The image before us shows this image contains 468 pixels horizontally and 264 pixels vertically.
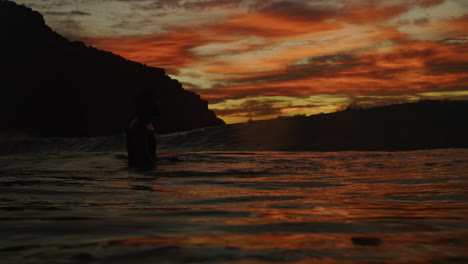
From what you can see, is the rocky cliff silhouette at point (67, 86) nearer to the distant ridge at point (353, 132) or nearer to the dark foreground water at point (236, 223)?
the distant ridge at point (353, 132)

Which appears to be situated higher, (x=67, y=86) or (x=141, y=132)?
(x=67, y=86)

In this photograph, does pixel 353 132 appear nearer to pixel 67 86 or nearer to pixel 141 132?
pixel 141 132

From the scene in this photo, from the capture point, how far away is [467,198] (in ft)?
13.6

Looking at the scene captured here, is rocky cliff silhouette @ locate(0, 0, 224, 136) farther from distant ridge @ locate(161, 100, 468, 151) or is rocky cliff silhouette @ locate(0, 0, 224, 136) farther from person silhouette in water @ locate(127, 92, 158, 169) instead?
person silhouette in water @ locate(127, 92, 158, 169)

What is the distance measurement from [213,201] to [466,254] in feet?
7.79

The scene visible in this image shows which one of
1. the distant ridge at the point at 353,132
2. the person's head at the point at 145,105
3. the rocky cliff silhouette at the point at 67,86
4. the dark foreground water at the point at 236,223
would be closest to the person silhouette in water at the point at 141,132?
the person's head at the point at 145,105

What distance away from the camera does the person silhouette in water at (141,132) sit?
8.67m

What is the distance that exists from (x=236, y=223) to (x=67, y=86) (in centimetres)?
6830

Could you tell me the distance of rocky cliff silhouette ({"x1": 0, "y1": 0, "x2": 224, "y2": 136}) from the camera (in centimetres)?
6178

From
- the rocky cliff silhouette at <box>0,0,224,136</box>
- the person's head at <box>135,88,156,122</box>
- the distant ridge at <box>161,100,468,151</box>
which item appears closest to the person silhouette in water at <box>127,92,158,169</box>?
the person's head at <box>135,88,156,122</box>

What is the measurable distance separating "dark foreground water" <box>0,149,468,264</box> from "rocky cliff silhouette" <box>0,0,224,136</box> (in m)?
55.4

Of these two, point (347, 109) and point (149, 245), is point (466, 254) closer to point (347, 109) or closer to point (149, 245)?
point (149, 245)

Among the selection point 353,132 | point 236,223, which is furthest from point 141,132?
point 353,132

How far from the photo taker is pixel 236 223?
2.97 metres
